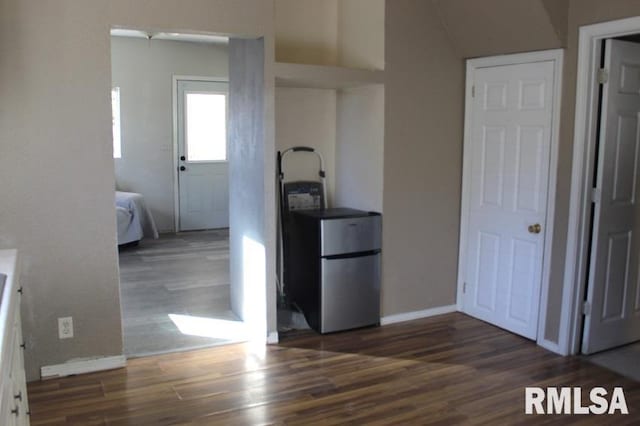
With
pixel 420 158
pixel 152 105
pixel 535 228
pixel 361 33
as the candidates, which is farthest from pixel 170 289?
pixel 152 105

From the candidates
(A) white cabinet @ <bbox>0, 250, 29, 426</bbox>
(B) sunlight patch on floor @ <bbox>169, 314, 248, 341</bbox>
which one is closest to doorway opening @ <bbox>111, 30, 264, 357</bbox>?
(B) sunlight patch on floor @ <bbox>169, 314, 248, 341</bbox>

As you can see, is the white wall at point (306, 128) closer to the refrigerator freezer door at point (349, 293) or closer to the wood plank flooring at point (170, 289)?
the refrigerator freezer door at point (349, 293)

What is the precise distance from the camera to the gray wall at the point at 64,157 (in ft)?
10.4

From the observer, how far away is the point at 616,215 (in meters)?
3.79

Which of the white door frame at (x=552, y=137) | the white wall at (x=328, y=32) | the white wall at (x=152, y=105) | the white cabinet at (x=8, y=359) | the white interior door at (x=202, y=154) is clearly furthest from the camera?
the white interior door at (x=202, y=154)

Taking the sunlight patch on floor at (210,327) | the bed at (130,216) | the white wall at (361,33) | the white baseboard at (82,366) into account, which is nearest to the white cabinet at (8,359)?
the white baseboard at (82,366)

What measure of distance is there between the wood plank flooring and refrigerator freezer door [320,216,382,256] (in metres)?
0.99

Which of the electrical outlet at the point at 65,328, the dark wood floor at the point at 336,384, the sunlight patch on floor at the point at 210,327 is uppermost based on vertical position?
the electrical outlet at the point at 65,328

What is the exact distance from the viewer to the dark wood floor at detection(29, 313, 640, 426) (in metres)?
3.00

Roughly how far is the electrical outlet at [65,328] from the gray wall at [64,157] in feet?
0.11

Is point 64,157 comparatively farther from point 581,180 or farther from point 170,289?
point 581,180

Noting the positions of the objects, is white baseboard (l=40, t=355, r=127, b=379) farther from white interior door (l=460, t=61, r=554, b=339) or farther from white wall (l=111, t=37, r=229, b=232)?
white wall (l=111, t=37, r=229, b=232)

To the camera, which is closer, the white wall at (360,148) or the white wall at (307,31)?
the white wall at (360,148)

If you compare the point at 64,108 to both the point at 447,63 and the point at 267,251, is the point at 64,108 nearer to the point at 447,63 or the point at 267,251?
the point at 267,251
